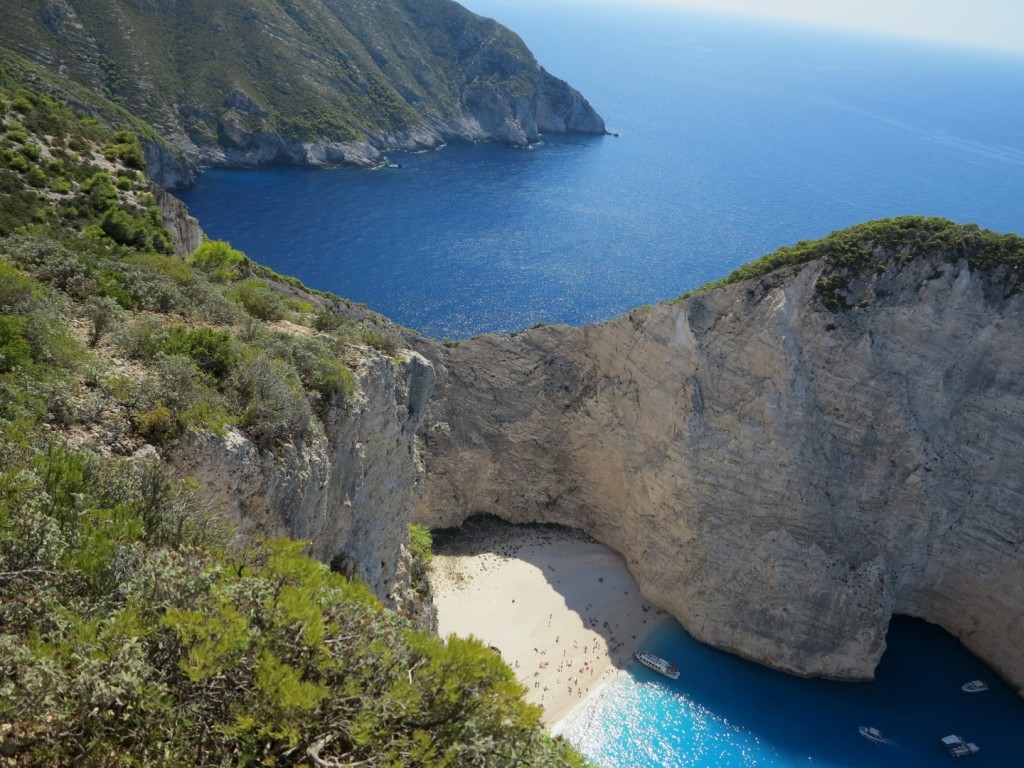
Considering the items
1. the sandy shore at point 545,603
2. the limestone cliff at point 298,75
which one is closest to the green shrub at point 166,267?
the sandy shore at point 545,603

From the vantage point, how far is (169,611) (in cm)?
655

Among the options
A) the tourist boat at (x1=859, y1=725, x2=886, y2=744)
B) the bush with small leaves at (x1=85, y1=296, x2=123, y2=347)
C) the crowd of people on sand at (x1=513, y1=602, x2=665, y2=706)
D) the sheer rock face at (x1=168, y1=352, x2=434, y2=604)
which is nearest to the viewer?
the sheer rock face at (x1=168, y1=352, x2=434, y2=604)

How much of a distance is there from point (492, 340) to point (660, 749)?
21.6m

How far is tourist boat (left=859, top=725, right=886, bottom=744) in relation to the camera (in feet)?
93.9

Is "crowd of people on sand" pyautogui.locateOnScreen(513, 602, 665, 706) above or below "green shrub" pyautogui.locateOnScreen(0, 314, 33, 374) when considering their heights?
below

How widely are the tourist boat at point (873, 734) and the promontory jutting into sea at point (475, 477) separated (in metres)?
0.17

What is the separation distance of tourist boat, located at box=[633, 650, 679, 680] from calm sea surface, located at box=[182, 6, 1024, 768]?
1.28 feet

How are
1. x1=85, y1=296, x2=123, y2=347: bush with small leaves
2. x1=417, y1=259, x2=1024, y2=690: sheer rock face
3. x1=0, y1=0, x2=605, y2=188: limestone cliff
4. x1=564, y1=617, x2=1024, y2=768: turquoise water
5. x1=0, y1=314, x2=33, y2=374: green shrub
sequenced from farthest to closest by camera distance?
x1=0, y1=0, x2=605, y2=188: limestone cliff
x1=417, y1=259, x2=1024, y2=690: sheer rock face
x1=564, y1=617, x2=1024, y2=768: turquoise water
x1=85, y1=296, x2=123, y2=347: bush with small leaves
x1=0, y1=314, x2=33, y2=374: green shrub

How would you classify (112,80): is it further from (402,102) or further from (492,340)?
(492,340)

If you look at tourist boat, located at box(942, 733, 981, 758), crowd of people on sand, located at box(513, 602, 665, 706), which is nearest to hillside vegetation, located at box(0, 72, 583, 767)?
crowd of people on sand, located at box(513, 602, 665, 706)

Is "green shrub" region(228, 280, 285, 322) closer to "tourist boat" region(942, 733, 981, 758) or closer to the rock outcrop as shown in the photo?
the rock outcrop

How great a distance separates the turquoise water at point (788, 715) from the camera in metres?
27.8

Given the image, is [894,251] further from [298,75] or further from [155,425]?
[298,75]

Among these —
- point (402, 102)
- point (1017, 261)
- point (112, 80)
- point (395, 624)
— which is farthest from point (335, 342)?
point (402, 102)
